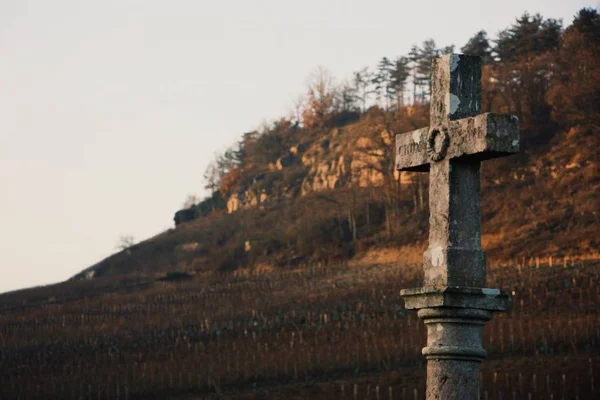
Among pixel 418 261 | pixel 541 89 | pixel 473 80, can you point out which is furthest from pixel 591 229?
pixel 473 80

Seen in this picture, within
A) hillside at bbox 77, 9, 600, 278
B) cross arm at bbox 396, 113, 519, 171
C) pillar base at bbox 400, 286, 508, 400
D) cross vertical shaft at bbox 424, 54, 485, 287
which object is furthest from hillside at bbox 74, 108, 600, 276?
pillar base at bbox 400, 286, 508, 400

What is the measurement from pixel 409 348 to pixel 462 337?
32.8 m

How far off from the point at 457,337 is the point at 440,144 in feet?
5.01

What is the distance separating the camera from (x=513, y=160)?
77.0 meters

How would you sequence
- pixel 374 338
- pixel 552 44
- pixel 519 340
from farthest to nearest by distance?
pixel 552 44
pixel 374 338
pixel 519 340

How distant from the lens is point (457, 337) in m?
8.45

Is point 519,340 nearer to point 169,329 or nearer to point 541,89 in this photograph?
point 169,329

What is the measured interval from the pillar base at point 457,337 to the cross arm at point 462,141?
105 centimetres

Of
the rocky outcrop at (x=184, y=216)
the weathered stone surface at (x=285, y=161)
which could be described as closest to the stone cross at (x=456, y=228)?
the weathered stone surface at (x=285, y=161)

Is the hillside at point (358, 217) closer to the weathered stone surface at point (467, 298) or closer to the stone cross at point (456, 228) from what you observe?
the stone cross at point (456, 228)

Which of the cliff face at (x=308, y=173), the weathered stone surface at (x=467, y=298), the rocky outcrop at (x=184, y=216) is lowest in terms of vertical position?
the weathered stone surface at (x=467, y=298)

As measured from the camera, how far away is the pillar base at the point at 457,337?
8367mm

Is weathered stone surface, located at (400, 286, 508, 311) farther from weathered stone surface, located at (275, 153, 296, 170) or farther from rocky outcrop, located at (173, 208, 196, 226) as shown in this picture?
rocky outcrop, located at (173, 208, 196, 226)

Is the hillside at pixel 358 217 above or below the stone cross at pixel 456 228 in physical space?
above
